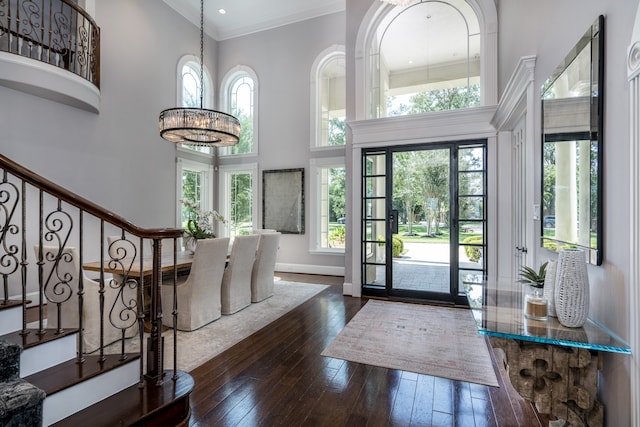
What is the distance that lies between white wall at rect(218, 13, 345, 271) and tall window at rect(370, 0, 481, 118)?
5.58ft

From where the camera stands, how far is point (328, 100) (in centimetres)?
663

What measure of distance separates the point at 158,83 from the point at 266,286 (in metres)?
4.41

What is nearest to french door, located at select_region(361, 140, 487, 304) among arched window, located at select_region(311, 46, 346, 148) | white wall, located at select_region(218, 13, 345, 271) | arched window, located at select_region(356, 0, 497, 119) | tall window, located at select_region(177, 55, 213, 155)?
arched window, located at select_region(356, 0, 497, 119)

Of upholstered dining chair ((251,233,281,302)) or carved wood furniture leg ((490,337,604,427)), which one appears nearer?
carved wood furniture leg ((490,337,604,427))

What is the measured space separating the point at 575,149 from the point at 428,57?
3.56 meters

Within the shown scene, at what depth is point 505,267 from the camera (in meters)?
3.94

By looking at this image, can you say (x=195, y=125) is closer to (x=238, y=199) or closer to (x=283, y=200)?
(x=283, y=200)

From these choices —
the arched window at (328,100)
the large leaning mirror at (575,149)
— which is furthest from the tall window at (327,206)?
the large leaning mirror at (575,149)

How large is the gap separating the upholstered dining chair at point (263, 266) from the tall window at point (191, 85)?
11.1 feet

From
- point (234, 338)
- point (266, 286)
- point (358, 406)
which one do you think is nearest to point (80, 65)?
point (266, 286)

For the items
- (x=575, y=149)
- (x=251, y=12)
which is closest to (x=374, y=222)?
(x=575, y=149)

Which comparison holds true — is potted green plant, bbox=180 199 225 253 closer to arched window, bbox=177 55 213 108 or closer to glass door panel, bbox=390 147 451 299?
glass door panel, bbox=390 147 451 299

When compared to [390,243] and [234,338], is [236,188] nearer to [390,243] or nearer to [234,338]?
[390,243]

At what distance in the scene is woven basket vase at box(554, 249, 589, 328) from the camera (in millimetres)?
1438
